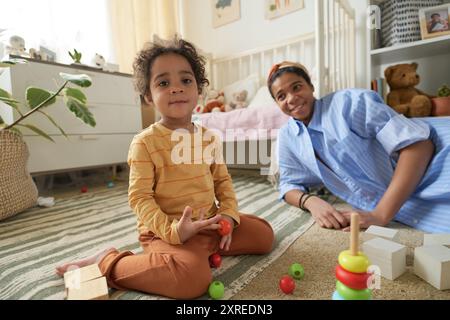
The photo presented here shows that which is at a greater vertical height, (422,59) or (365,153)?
(422,59)

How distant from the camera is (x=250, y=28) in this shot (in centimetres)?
220

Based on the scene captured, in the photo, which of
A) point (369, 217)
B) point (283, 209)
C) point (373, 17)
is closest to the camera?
point (369, 217)

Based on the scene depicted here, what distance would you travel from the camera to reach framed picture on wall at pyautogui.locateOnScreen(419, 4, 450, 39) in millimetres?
1197

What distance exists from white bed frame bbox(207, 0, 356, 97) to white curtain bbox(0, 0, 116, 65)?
0.84 meters

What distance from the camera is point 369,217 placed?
795mm

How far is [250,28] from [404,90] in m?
1.29

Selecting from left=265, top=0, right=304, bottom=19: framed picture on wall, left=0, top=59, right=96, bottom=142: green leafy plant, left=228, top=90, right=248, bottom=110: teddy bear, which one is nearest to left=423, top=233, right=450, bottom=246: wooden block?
left=0, top=59, right=96, bottom=142: green leafy plant

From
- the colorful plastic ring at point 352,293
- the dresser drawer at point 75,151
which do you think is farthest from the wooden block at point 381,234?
the dresser drawer at point 75,151

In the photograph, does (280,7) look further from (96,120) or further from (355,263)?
(355,263)

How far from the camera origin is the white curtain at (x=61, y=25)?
158 centimetres

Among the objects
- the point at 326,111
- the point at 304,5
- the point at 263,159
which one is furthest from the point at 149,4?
the point at 326,111

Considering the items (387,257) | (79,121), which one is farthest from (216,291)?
(79,121)
